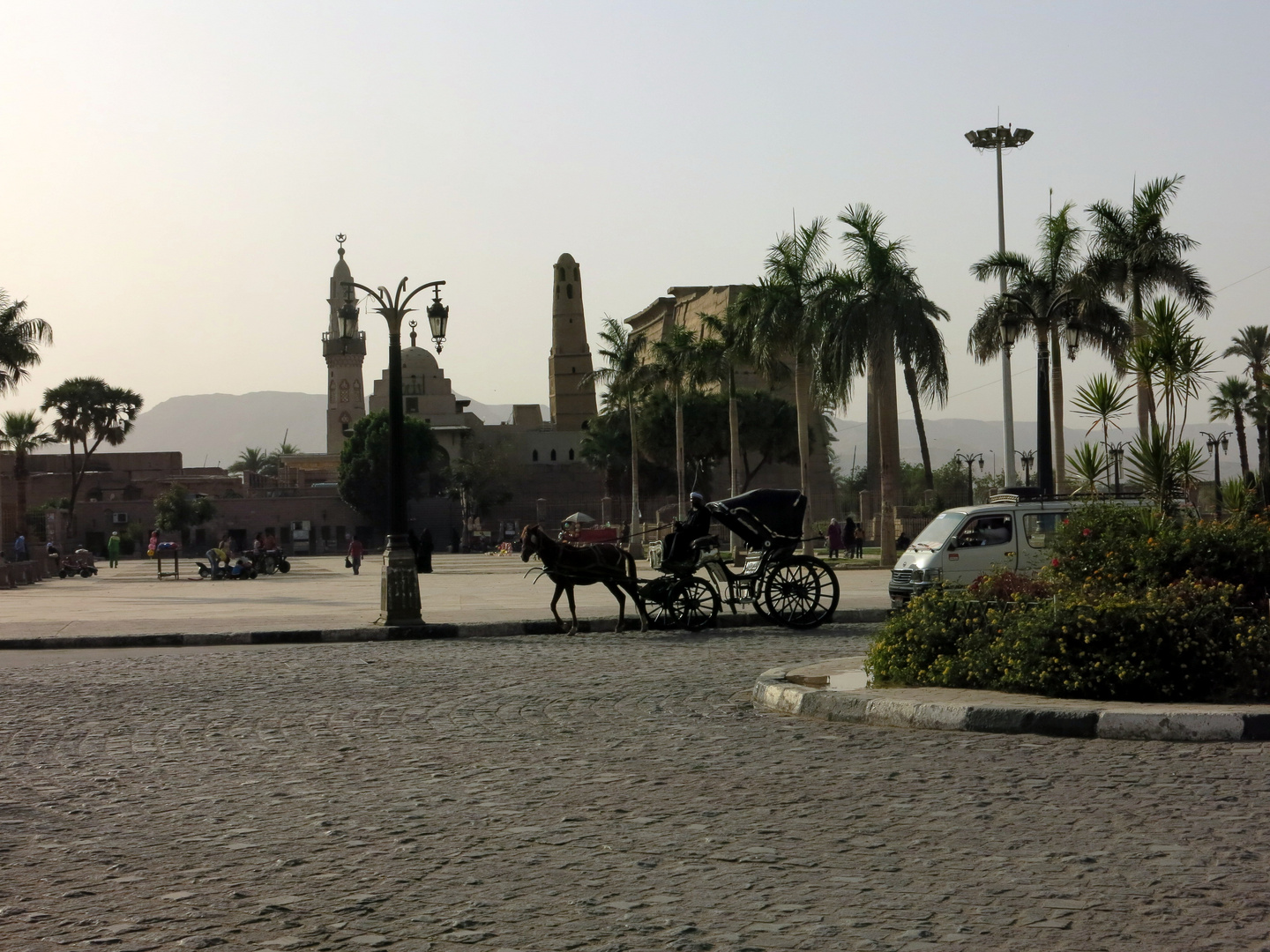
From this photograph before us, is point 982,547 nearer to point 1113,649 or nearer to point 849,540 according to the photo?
point 1113,649

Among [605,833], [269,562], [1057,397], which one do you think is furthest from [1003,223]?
[605,833]

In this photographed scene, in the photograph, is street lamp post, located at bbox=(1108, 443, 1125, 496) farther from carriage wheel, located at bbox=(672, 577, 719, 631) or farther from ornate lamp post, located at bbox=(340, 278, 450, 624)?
ornate lamp post, located at bbox=(340, 278, 450, 624)

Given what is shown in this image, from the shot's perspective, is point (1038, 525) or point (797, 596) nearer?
point (797, 596)

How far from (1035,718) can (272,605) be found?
18797 millimetres

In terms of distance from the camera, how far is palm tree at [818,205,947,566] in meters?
32.8

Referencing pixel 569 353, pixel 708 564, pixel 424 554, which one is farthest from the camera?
pixel 569 353

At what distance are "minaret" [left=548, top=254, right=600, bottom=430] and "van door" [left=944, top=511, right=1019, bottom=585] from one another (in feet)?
346

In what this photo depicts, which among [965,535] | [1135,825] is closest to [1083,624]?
[1135,825]

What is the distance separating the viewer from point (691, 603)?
1731cm

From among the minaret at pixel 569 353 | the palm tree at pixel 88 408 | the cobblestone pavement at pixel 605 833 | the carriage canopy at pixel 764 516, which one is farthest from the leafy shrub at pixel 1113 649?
the minaret at pixel 569 353

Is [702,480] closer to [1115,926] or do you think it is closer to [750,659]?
[750,659]

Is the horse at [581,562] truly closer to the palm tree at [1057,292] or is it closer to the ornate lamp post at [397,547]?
the ornate lamp post at [397,547]

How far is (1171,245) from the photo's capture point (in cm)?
3672

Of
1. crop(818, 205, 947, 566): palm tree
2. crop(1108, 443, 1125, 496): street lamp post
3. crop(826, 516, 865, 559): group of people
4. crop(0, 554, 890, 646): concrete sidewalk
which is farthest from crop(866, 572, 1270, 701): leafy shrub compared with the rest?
crop(826, 516, 865, 559): group of people
